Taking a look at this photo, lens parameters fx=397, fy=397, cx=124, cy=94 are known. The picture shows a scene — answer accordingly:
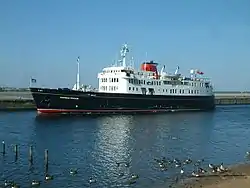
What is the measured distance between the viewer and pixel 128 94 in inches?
2729

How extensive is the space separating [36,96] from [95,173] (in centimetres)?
4122

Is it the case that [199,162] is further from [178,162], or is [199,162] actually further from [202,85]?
[202,85]

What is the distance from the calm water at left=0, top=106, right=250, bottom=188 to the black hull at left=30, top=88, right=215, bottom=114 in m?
6.73

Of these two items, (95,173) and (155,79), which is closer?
(95,173)

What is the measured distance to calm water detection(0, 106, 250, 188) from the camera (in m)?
24.5

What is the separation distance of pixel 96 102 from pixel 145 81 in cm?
1082

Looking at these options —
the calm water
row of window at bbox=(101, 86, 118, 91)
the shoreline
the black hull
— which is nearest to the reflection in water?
the calm water

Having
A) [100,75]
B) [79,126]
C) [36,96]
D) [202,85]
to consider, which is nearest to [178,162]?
[79,126]

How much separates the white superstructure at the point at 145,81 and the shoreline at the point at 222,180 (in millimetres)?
45284

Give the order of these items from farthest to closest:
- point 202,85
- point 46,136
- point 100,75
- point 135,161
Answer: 1. point 202,85
2. point 100,75
3. point 46,136
4. point 135,161

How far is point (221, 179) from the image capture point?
23062mm

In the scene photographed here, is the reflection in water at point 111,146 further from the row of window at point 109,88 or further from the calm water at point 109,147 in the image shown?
the row of window at point 109,88

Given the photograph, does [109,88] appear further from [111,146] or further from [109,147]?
[109,147]

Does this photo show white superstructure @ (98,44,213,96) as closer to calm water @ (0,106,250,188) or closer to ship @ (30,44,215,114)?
ship @ (30,44,215,114)
